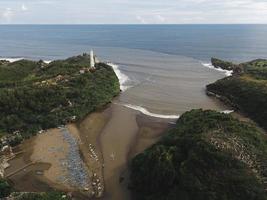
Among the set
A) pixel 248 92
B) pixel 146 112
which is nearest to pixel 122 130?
pixel 146 112

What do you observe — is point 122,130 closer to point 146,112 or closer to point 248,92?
point 146,112

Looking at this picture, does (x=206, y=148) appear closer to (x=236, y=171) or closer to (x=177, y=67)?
(x=236, y=171)

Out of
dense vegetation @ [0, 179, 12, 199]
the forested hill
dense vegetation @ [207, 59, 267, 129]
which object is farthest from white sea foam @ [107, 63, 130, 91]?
dense vegetation @ [0, 179, 12, 199]

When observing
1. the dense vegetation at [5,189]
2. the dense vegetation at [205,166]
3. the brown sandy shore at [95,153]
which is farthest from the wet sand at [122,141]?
the dense vegetation at [5,189]

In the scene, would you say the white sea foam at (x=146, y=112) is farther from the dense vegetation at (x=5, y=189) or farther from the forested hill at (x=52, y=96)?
the dense vegetation at (x=5, y=189)

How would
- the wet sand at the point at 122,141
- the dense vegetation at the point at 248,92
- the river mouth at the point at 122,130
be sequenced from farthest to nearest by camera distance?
the dense vegetation at the point at 248,92, the river mouth at the point at 122,130, the wet sand at the point at 122,141

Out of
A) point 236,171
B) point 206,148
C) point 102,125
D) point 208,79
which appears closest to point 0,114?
point 102,125
